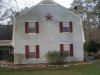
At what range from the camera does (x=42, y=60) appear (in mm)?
38344

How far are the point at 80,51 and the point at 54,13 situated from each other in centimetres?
562

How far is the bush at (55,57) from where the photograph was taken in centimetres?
3656

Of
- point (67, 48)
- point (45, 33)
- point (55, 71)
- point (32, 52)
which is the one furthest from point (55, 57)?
point (55, 71)

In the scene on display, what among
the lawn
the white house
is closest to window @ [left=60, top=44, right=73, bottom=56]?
the white house

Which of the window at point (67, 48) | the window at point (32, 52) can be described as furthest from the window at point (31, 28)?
the window at point (67, 48)

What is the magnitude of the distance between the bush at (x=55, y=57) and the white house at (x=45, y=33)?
3.04 ft

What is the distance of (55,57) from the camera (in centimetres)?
3656

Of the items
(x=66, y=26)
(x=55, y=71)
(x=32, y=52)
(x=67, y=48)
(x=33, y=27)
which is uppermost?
(x=66, y=26)

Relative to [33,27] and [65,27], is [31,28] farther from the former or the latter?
[65,27]

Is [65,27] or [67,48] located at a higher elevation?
[65,27]

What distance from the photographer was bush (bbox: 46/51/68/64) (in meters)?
36.6

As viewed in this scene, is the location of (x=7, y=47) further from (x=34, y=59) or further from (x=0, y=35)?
(x=34, y=59)

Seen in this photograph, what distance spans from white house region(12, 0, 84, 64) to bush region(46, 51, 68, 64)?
3.04 feet

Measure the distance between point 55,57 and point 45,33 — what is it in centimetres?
375
